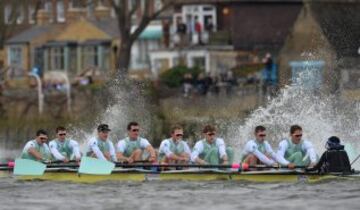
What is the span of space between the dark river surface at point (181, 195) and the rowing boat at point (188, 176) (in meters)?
0.18

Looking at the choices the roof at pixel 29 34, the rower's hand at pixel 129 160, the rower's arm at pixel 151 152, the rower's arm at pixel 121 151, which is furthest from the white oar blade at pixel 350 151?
the roof at pixel 29 34

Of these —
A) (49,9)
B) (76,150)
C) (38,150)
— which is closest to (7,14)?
(49,9)

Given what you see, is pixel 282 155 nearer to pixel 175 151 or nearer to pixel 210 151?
pixel 210 151

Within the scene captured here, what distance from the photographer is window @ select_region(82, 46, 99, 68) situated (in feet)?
281

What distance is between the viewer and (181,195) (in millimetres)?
32594

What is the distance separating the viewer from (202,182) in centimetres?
3478

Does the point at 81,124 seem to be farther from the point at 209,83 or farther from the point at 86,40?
the point at 86,40

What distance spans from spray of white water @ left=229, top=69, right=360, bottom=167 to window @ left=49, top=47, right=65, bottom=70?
39688 millimetres

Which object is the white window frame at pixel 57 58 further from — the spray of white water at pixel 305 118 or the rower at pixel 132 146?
the rower at pixel 132 146

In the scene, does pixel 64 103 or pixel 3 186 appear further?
pixel 64 103

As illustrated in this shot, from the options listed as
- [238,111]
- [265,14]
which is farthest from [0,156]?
[265,14]

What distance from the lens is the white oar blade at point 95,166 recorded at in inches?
1374

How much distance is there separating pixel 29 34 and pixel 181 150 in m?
57.0

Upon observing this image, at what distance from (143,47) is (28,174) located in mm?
49642
